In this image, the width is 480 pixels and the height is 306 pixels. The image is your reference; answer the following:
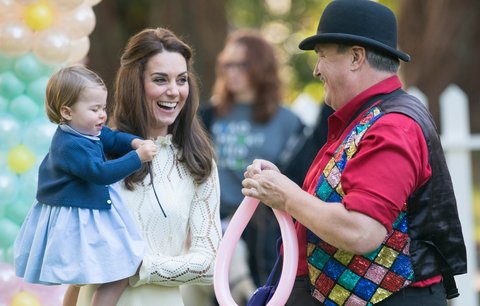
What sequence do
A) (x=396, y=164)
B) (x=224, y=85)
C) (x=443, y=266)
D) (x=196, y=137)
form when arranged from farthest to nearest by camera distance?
(x=224, y=85), (x=196, y=137), (x=443, y=266), (x=396, y=164)

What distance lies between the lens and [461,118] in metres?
7.63

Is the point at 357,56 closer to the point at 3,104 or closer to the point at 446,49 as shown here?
the point at 3,104

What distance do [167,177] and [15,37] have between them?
1.54m

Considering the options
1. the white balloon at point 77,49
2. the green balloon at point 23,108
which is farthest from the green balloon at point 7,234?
Result: the white balloon at point 77,49

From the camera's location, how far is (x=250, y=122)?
691 centimetres

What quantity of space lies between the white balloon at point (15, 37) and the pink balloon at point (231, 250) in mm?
1775

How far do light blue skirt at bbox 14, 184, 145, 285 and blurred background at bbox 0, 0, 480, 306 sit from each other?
146cm

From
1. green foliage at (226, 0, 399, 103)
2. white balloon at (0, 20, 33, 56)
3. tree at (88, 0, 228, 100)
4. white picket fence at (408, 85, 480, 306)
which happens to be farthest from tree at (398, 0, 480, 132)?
green foliage at (226, 0, 399, 103)

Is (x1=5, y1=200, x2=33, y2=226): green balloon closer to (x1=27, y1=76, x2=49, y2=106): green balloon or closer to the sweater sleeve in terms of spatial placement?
(x1=27, y1=76, x2=49, y2=106): green balloon

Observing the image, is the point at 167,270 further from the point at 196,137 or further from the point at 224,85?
the point at 224,85

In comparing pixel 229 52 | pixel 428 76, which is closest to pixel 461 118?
pixel 229 52

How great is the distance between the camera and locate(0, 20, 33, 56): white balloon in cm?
494

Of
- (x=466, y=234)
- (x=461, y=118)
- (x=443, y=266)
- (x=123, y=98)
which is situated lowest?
(x=466, y=234)

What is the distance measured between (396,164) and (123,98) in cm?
117
